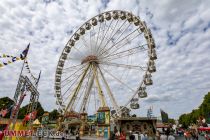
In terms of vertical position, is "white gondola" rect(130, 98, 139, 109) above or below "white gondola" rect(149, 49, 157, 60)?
below

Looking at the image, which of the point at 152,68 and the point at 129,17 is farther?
the point at 129,17

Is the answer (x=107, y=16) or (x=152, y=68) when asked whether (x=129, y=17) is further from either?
(x=152, y=68)

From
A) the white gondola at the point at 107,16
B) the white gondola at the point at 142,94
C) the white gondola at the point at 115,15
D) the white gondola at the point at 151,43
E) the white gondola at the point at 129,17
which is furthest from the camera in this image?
the white gondola at the point at 107,16

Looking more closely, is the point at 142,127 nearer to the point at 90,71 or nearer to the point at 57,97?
the point at 90,71

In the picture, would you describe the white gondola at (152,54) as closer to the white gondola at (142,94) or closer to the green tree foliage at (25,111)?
the white gondola at (142,94)

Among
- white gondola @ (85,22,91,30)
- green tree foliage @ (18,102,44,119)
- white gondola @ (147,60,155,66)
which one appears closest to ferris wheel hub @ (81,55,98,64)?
white gondola @ (85,22,91,30)

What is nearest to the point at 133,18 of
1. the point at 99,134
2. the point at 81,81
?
the point at 81,81

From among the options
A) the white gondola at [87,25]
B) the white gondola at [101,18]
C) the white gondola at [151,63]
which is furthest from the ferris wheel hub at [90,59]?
the white gondola at [151,63]

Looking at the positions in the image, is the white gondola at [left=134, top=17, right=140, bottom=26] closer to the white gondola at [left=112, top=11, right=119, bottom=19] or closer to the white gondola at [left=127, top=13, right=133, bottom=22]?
the white gondola at [left=127, top=13, right=133, bottom=22]

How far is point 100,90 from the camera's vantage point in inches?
1309

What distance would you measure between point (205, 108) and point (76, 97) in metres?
39.8

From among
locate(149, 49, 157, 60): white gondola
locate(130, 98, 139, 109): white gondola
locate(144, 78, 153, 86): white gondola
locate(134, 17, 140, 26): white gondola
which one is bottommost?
locate(130, 98, 139, 109): white gondola

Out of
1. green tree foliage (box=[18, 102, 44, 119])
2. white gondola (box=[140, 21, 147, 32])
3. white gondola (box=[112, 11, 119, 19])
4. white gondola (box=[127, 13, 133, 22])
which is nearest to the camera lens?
white gondola (box=[140, 21, 147, 32])

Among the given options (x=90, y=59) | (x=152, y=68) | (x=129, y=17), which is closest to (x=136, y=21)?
(x=129, y=17)
